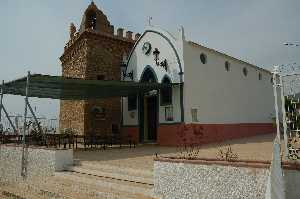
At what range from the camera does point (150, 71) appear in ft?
61.2

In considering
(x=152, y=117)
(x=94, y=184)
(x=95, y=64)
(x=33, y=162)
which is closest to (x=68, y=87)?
(x=33, y=162)

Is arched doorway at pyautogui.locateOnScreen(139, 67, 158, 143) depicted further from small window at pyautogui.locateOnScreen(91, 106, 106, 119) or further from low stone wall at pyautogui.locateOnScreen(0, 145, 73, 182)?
low stone wall at pyautogui.locateOnScreen(0, 145, 73, 182)

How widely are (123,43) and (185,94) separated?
717cm

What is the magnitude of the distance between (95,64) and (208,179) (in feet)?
49.2

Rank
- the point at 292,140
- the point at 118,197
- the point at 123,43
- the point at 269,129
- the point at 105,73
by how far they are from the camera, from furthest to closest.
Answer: the point at 269,129, the point at 123,43, the point at 105,73, the point at 118,197, the point at 292,140

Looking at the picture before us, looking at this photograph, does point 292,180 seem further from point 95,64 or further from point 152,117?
point 95,64

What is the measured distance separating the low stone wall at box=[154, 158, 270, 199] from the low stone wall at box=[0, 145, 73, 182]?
4633mm

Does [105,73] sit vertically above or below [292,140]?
above

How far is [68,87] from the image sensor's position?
1387 cm

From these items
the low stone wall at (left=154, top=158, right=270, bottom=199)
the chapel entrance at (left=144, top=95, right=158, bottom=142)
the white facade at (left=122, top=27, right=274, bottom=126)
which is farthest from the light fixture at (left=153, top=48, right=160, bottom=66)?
the low stone wall at (left=154, top=158, right=270, bottom=199)

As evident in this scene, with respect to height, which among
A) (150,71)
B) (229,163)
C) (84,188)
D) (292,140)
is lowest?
(84,188)

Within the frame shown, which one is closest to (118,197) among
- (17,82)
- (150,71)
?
(17,82)

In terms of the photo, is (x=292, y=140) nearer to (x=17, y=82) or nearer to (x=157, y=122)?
(x=17, y=82)

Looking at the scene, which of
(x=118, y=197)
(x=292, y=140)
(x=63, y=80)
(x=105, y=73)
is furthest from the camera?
(x=105, y=73)
